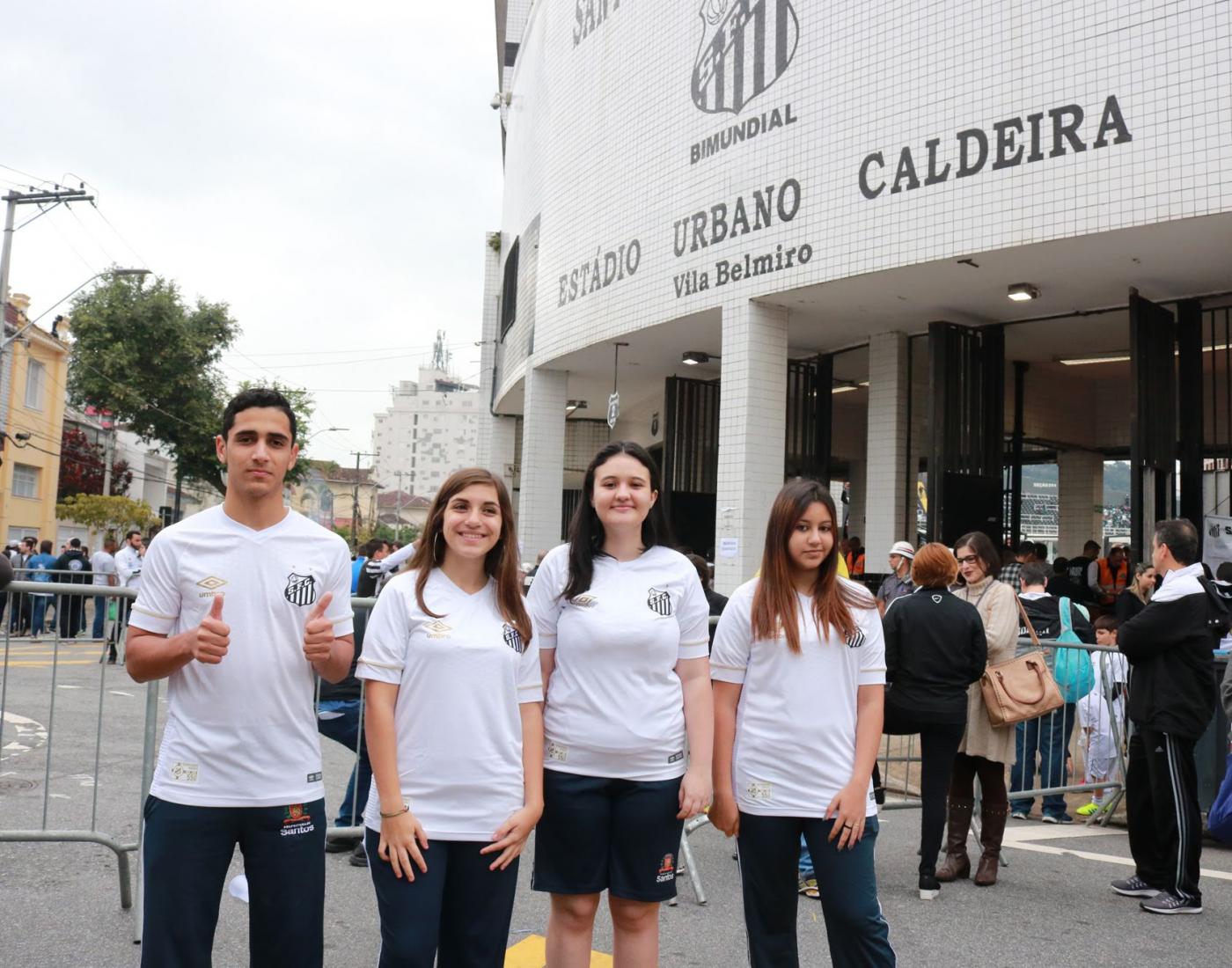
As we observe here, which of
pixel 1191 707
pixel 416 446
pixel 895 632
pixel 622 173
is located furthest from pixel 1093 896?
pixel 416 446

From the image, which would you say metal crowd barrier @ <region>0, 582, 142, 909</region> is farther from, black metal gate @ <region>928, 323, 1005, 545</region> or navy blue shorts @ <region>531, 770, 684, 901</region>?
black metal gate @ <region>928, 323, 1005, 545</region>

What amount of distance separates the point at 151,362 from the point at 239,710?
1382 inches

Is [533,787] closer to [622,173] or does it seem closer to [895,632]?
[895,632]

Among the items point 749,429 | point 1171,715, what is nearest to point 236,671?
point 1171,715

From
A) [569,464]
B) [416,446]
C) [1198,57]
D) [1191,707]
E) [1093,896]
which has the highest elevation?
[416,446]

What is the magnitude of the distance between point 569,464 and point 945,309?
14257mm

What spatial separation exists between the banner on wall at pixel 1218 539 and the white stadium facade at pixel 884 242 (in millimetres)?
736

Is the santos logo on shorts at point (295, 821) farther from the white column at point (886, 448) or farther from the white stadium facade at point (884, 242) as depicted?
the white column at point (886, 448)

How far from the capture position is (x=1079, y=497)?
73.4 feet

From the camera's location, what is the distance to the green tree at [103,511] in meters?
36.2

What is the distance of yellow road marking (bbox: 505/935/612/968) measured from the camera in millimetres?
4316

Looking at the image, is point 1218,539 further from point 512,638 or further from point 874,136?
point 512,638

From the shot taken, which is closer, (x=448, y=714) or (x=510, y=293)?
(x=448, y=714)

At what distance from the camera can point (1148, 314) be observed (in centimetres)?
1285
